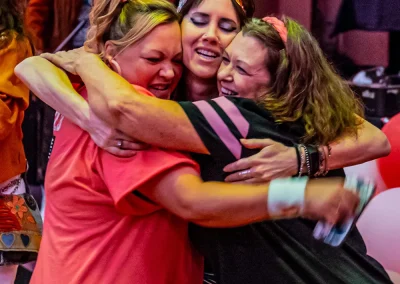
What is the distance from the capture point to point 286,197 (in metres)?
1.28

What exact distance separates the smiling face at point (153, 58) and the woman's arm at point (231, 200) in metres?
0.34

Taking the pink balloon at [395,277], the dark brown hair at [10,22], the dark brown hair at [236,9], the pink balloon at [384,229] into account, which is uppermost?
the dark brown hair at [236,9]

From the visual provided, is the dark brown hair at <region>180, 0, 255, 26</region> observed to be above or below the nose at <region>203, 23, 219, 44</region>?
above

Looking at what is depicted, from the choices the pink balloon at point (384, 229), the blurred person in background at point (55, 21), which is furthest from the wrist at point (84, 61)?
the blurred person in background at point (55, 21)

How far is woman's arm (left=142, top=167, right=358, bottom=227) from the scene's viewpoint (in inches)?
49.6

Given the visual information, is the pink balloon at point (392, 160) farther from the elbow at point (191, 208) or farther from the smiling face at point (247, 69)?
the elbow at point (191, 208)

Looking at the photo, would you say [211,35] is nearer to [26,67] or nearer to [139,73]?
[139,73]

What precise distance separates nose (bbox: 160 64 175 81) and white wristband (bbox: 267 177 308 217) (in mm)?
448

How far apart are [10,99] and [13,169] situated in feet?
0.82

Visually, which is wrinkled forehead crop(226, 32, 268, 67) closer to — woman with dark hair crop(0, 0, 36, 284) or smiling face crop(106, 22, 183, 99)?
smiling face crop(106, 22, 183, 99)

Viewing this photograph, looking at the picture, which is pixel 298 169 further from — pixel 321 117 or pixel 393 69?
pixel 393 69

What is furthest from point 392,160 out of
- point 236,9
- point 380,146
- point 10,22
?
point 10,22

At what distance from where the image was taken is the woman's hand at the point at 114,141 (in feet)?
4.61

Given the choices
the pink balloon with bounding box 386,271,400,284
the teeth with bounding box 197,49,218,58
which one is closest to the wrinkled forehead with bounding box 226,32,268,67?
the teeth with bounding box 197,49,218,58
